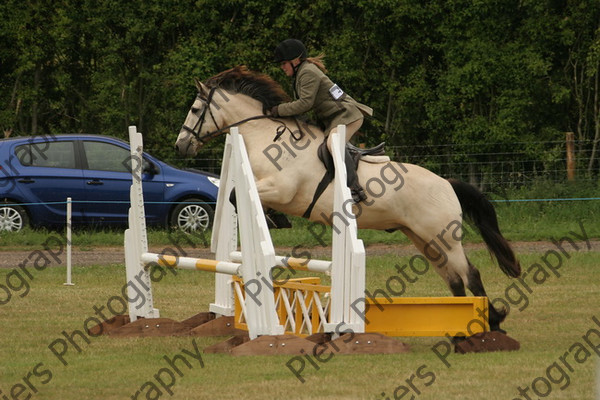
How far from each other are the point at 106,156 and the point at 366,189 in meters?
8.44

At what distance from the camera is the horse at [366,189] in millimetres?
8383

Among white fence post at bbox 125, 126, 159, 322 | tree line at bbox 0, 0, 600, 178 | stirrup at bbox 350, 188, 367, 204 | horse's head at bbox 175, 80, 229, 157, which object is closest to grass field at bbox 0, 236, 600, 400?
white fence post at bbox 125, 126, 159, 322

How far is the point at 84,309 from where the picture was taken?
10.5 metres

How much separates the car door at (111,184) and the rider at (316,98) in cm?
766

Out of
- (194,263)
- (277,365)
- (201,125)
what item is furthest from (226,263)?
(201,125)

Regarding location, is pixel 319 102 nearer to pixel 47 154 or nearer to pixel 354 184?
pixel 354 184

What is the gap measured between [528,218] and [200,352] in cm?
1025

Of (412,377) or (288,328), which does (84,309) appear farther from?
(412,377)

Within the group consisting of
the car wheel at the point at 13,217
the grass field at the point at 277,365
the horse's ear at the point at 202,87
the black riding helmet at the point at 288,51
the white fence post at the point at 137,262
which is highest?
the black riding helmet at the point at 288,51

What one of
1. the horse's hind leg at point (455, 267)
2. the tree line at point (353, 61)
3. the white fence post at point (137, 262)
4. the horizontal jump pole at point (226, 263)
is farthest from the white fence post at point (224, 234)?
the tree line at point (353, 61)

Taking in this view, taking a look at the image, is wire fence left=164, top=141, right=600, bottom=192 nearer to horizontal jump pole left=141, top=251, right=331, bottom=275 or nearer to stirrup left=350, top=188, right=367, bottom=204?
stirrup left=350, top=188, right=367, bottom=204

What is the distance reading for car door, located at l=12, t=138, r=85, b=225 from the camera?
15.8 m

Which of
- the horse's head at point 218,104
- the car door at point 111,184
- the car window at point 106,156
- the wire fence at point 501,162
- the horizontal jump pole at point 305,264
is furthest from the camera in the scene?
the wire fence at point 501,162

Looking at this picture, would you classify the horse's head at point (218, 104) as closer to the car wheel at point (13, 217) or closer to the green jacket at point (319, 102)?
the green jacket at point (319, 102)
